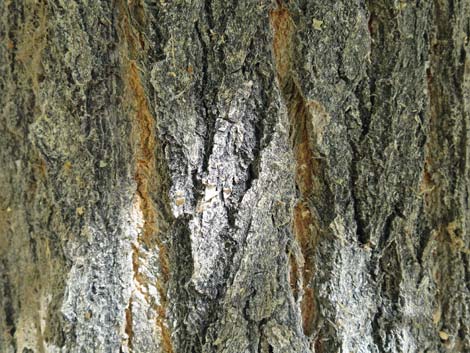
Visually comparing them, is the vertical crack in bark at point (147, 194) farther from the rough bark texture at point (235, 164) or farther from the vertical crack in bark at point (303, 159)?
the vertical crack in bark at point (303, 159)

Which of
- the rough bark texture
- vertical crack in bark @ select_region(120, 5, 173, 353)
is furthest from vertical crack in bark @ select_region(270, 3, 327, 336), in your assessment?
vertical crack in bark @ select_region(120, 5, 173, 353)

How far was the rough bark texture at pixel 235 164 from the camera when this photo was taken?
0.75 metres

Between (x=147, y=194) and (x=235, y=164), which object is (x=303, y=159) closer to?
(x=235, y=164)

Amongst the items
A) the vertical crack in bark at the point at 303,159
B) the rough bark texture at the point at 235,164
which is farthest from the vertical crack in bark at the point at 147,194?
the vertical crack in bark at the point at 303,159

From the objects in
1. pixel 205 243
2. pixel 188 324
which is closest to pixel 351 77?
pixel 205 243

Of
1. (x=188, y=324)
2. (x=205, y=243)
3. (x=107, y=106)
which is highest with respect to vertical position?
(x=107, y=106)

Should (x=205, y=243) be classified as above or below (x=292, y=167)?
below

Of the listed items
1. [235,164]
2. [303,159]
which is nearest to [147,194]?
[235,164]

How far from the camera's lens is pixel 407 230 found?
2.74ft

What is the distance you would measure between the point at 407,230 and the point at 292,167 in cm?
24

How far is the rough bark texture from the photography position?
0.75 m

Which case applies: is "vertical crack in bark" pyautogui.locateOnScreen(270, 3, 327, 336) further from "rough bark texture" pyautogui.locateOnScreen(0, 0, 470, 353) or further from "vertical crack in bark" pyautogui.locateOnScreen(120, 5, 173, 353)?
"vertical crack in bark" pyautogui.locateOnScreen(120, 5, 173, 353)

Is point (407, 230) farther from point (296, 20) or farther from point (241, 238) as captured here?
point (296, 20)

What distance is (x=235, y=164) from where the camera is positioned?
77 centimetres
